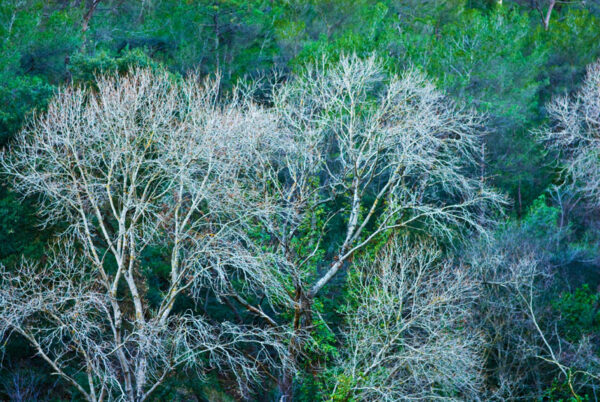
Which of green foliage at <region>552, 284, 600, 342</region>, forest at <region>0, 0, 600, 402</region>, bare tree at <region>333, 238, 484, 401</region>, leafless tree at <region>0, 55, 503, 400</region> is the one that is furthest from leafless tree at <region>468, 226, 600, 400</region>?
leafless tree at <region>0, 55, 503, 400</region>

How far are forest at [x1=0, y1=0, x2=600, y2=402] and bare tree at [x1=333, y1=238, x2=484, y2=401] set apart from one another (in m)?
0.10

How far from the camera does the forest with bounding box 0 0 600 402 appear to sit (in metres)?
14.6

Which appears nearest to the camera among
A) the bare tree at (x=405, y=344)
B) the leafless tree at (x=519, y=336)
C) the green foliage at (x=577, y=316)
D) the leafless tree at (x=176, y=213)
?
the leafless tree at (x=176, y=213)

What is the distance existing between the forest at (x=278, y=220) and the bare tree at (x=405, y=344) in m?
0.10

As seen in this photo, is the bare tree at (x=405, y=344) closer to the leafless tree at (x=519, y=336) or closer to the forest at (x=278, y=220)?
the forest at (x=278, y=220)

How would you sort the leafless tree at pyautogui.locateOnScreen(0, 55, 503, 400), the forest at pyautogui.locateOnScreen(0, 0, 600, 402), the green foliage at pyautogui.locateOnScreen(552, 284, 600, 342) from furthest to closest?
1. the green foliage at pyautogui.locateOnScreen(552, 284, 600, 342)
2. the forest at pyautogui.locateOnScreen(0, 0, 600, 402)
3. the leafless tree at pyautogui.locateOnScreen(0, 55, 503, 400)

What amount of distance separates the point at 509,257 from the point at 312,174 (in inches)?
238

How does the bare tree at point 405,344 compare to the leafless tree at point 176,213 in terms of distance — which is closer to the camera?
the leafless tree at point 176,213

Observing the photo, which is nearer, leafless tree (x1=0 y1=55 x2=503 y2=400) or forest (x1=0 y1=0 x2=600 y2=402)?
leafless tree (x1=0 y1=55 x2=503 y2=400)

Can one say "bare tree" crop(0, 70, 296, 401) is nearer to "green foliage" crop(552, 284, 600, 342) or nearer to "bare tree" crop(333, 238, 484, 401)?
"bare tree" crop(333, 238, 484, 401)

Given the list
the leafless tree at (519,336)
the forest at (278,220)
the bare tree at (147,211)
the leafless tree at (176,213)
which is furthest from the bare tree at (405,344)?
the bare tree at (147,211)

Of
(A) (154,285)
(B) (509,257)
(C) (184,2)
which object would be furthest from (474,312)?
(C) (184,2)

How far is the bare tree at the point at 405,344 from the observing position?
581 inches

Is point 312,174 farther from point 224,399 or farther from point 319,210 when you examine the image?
point 224,399
